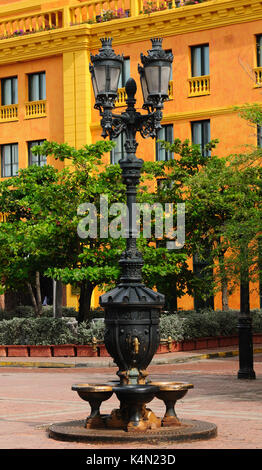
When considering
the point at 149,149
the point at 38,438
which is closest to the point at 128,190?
the point at 38,438

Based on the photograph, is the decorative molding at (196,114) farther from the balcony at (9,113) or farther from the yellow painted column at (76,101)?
the balcony at (9,113)

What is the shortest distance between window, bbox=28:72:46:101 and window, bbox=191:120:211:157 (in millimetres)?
7907

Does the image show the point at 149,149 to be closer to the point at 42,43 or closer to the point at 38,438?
the point at 42,43

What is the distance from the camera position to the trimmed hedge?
2889 centimetres

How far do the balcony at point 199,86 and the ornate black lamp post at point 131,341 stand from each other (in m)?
25.6

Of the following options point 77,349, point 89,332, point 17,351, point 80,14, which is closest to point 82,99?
point 80,14

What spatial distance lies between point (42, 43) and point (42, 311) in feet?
39.0

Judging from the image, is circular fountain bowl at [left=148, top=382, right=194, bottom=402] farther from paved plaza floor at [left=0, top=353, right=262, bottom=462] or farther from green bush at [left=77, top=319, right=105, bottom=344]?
green bush at [left=77, top=319, right=105, bottom=344]

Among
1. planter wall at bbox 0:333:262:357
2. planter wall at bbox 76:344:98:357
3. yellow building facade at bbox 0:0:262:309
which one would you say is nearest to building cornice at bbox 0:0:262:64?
yellow building facade at bbox 0:0:262:309

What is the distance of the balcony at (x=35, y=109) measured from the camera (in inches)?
1679

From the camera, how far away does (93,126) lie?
135 feet

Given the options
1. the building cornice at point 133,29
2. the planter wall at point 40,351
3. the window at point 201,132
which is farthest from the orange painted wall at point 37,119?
the planter wall at point 40,351

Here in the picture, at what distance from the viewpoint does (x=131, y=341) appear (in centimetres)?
1192

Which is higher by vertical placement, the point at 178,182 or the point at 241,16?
the point at 241,16
